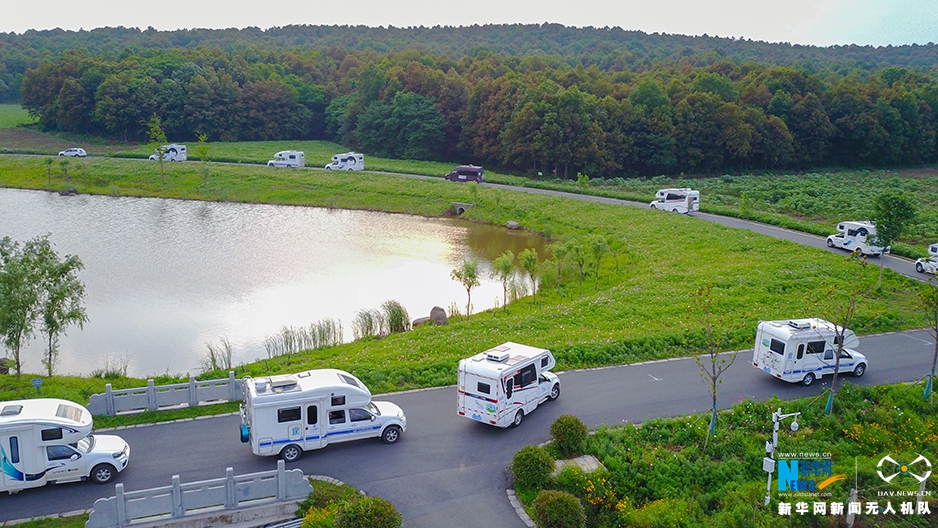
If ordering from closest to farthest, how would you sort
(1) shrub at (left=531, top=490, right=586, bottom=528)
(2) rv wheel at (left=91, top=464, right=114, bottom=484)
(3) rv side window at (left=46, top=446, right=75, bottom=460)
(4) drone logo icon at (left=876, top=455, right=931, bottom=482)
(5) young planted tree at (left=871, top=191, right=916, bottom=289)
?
1. (1) shrub at (left=531, top=490, right=586, bottom=528)
2. (3) rv side window at (left=46, top=446, right=75, bottom=460)
3. (2) rv wheel at (left=91, top=464, right=114, bottom=484)
4. (4) drone logo icon at (left=876, top=455, right=931, bottom=482)
5. (5) young planted tree at (left=871, top=191, right=916, bottom=289)

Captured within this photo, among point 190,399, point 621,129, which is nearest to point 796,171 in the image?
point 621,129

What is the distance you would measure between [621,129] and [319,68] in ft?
187

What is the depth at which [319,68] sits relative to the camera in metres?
114

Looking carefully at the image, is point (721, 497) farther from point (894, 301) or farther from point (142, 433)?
point (894, 301)

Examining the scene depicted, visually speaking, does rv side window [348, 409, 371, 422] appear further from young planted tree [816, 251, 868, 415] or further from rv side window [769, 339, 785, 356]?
rv side window [769, 339, 785, 356]

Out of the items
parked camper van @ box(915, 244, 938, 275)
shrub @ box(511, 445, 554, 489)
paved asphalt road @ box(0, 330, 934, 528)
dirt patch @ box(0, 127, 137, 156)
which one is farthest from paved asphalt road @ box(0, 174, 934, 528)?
dirt patch @ box(0, 127, 137, 156)

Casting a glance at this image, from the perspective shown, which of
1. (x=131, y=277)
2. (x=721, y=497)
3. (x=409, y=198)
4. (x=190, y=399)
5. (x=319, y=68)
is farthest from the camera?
(x=319, y=68)

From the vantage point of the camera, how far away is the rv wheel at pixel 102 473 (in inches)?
615

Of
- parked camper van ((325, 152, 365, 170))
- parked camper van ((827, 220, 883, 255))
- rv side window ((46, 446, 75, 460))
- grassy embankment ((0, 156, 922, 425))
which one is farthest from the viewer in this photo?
parked camper van ((325, 152, 365, 170))

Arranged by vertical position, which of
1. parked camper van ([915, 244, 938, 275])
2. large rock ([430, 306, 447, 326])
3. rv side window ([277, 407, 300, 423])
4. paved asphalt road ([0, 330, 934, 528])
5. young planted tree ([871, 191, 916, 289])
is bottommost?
large rock ([430, 306, 447, 326])

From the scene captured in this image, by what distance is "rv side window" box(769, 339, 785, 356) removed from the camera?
21.4 meters

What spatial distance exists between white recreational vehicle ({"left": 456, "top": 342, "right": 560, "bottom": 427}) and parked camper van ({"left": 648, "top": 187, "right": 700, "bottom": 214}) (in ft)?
110

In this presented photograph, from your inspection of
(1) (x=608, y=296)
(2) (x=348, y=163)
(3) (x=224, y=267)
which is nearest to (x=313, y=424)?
(1) (x=608, y=296)

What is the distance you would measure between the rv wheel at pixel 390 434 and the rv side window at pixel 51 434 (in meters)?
6.98
